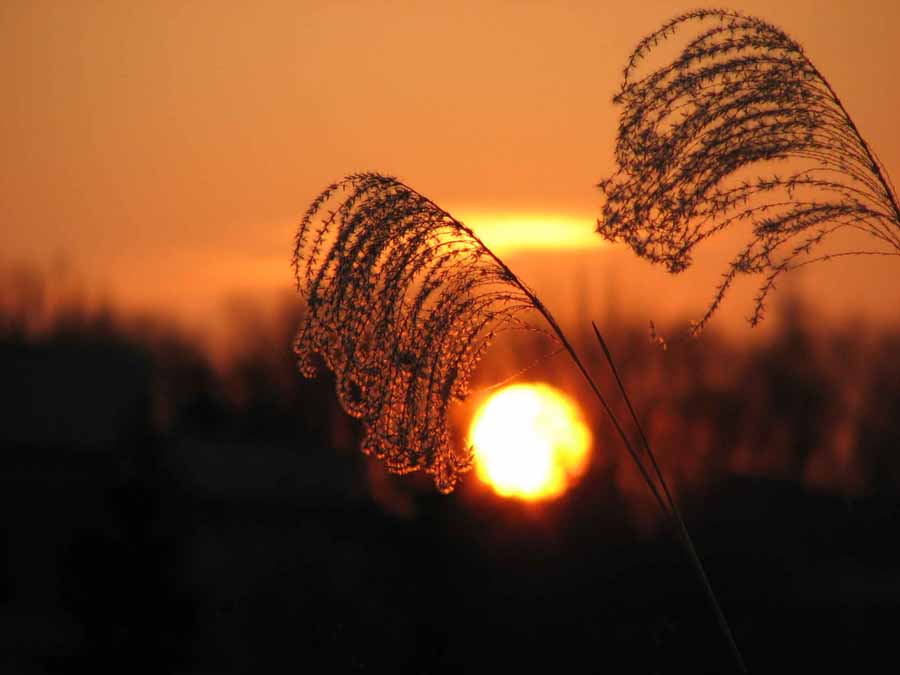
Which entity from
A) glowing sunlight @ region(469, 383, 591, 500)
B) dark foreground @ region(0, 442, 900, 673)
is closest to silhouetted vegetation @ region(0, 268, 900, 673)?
dark foreground @ region(0, 442, 900, 673)

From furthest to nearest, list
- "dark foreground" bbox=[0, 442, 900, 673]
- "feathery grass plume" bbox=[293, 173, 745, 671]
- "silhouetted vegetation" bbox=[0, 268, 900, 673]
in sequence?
"silhouetted vegetation" bbox=[0, 268, 900, 673] → "dark foreground" bbox=[0, 442, 900, 673] → "feathery grass plume" bbox=[293, 173, 745, 671]

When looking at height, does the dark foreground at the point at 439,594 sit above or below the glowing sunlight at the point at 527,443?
below

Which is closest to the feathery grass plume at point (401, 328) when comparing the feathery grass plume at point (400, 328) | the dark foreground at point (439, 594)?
the feathery grass plume at point (400, 328)

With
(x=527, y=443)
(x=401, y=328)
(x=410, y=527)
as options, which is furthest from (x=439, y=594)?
(x=401, y=328)

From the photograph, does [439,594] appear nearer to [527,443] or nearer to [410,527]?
[410,527]

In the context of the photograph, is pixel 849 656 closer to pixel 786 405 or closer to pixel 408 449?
pixel 408 449

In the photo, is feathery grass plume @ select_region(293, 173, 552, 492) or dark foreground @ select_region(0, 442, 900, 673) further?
dark foreground @ select_region(0, 442, 900, 673)

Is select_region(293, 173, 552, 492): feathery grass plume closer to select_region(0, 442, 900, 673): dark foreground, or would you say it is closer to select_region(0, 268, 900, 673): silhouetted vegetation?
select_region(0, 268, 900, 673): silhouetted vegetation

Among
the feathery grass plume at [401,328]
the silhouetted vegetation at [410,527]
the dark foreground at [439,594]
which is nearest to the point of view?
the feathery grass plume at [401,328]

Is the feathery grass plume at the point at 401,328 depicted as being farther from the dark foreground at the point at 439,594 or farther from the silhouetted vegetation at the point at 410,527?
the dark foreground at the point at 439,594
